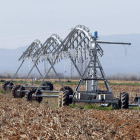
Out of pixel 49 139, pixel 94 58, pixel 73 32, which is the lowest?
pixel 49 139

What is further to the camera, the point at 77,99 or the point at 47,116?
the point at 77,99

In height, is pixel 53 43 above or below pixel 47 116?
above

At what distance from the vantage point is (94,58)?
1920cm

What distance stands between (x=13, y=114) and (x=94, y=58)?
6.97 m

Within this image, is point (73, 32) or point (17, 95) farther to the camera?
point (17, 95)

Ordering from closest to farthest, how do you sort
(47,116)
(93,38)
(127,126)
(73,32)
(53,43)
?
(127,126) < (47,116) < (93,38) < (73,32) < (53,43)

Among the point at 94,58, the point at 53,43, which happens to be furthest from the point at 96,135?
the point at 53,43

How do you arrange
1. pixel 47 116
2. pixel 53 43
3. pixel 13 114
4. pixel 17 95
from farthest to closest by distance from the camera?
pixel 17 95, pixel 53 43, pixel 13 114, pixel 47 116

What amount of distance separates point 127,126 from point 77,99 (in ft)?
22.8

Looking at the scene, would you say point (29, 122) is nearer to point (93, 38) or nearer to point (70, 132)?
point (70, 132)

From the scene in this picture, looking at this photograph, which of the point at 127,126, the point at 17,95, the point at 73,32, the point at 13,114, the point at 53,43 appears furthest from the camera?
the point at 17,95

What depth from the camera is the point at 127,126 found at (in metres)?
11.3

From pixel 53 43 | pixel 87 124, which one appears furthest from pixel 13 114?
pixel 53 43

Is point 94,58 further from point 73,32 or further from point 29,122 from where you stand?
point 29,122
